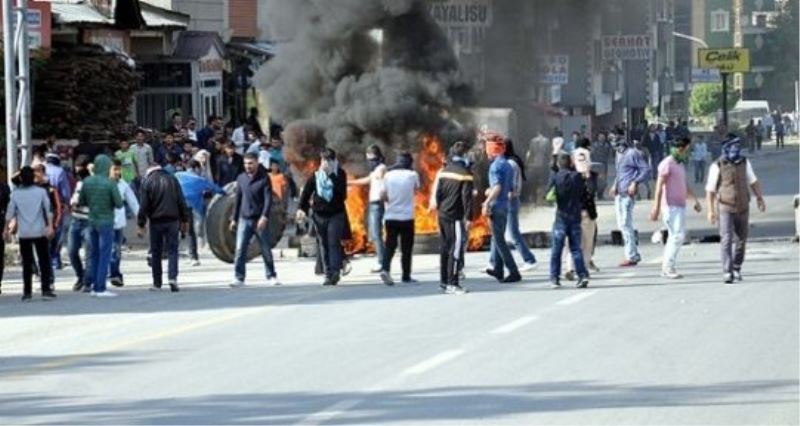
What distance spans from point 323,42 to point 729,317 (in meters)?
14.1

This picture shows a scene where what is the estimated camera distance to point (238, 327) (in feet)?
58.5

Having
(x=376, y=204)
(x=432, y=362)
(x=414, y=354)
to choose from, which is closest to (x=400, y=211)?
(x=376, y=204)

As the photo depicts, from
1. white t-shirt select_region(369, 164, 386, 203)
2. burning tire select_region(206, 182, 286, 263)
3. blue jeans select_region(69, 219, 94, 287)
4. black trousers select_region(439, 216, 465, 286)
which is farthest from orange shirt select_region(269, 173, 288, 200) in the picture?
black trousers select_region(439, 216, 465, 286)

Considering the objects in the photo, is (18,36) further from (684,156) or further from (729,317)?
(729,317)

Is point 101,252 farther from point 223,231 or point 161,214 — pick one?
point 223,231

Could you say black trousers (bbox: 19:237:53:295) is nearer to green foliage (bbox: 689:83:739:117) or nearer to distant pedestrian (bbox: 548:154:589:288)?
distant pedestrian (bbox: 548:154:589:288)

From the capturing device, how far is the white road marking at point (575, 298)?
1950 cm

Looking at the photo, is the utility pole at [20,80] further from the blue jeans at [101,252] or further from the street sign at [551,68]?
the street sign at [551,68]

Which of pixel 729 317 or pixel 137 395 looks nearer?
pixel 137 395

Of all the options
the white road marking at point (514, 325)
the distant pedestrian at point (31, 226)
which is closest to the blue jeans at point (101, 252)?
the distant pedestrian at point (31, 226)

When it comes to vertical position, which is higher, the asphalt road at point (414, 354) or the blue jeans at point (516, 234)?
the blue jeans at point (516, 234)

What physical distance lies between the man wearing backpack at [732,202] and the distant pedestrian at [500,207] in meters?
2.35

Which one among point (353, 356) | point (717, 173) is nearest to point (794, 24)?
point (717, 173)

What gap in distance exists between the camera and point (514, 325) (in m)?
17.3
